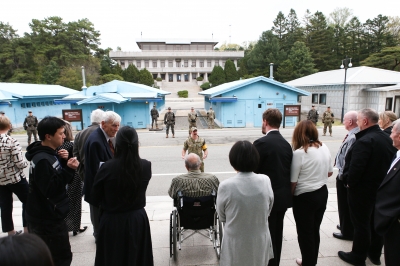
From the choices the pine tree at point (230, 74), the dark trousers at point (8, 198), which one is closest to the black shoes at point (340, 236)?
the dark trousers at point (8, 198)

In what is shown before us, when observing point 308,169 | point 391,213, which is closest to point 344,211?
point 308,169

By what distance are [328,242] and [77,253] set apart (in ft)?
12.8

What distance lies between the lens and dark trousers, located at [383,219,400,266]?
2.58 meters

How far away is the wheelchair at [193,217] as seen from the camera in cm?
361

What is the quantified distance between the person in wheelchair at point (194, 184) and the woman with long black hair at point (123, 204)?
1.02 meters

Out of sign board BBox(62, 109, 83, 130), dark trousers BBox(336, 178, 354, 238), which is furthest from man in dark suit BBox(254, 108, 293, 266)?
sign board BBox(62, 109, 83, 130)

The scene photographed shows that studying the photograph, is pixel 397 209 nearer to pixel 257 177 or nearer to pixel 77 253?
pixel 257 177

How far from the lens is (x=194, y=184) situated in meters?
3.72

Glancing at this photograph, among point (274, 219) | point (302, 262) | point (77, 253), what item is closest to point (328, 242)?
point (302, 262)

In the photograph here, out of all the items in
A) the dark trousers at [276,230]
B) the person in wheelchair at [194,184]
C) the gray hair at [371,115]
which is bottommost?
the dark trousers at [276,230]

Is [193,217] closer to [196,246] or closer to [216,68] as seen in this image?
[196,246]

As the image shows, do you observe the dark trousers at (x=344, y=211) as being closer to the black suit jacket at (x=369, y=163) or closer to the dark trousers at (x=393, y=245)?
the black suit jacket at (x=369, y=163)

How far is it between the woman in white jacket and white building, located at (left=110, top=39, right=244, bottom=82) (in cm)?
6858

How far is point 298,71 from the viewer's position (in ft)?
159
